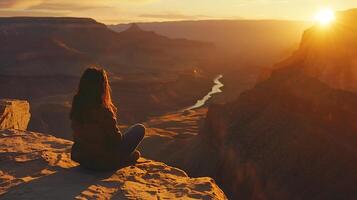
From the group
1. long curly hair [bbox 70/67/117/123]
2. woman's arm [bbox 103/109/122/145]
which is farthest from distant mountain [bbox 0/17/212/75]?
long curly hair [bbox 70/67/117/123]

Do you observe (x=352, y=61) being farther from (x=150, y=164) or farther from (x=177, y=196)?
(x=177, y=196)

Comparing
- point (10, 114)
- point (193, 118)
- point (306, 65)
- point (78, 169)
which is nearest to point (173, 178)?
point (78, 169)

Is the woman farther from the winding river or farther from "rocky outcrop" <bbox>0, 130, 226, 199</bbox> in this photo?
the winding river

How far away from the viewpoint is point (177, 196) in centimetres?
846

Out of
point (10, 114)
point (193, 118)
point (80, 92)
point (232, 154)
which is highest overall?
point (80, 92)

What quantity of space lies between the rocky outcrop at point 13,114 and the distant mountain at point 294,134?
941 cm

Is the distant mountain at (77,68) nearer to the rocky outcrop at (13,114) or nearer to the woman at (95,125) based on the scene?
the rocky outcrop at (13,114)

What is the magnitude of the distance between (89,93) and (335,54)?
18414 millimetres

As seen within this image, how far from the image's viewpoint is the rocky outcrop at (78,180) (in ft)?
26.2

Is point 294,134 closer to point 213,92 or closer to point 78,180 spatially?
point 78,180

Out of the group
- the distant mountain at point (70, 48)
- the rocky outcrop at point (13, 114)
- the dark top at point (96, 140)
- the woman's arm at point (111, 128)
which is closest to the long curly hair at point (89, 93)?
the dark top at point (96, 140)

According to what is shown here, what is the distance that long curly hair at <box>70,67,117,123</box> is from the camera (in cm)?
895

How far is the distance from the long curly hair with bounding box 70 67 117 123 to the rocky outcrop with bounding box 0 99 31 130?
21.2 ft

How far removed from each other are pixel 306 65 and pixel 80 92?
2007 cm
